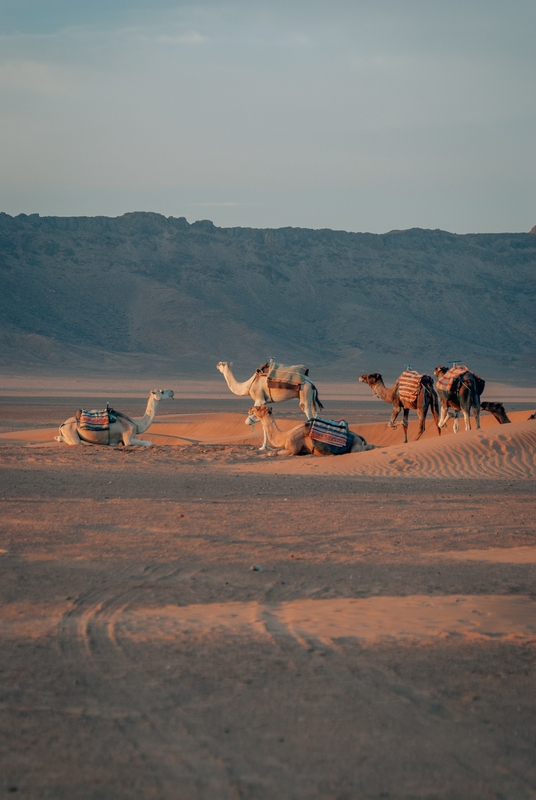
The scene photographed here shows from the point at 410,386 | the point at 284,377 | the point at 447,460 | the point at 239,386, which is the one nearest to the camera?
the point at 447,460

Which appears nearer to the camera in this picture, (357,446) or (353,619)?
(353,619)

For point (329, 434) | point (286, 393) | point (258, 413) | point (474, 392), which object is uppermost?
point (474, 392)

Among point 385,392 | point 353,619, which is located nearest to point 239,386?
point 385,392

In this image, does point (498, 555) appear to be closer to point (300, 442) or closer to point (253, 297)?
point (300, 442)

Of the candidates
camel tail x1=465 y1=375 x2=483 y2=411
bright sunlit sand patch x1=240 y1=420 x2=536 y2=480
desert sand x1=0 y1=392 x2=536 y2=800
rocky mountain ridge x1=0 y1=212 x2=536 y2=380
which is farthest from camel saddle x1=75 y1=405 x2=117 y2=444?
rocky mountain ridge x1=0 y1=212 x2=536 y2=380

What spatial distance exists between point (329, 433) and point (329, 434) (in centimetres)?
2

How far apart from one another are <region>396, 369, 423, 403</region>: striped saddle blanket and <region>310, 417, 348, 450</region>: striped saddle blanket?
3.03 meters

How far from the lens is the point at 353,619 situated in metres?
5.99

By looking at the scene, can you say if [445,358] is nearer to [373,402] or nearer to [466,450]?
[373,402]

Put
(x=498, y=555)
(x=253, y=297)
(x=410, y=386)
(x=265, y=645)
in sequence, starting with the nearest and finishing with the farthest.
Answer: (x=265, y=645) → (x=498, y=555) → (x=410, y=386) → (x=253, y=297)

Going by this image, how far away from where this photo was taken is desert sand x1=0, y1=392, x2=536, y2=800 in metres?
3.79

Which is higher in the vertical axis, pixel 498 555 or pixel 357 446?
pixel 357 446

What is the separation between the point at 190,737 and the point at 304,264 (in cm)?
9906

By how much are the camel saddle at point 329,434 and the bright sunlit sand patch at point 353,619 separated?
31.5 ft
